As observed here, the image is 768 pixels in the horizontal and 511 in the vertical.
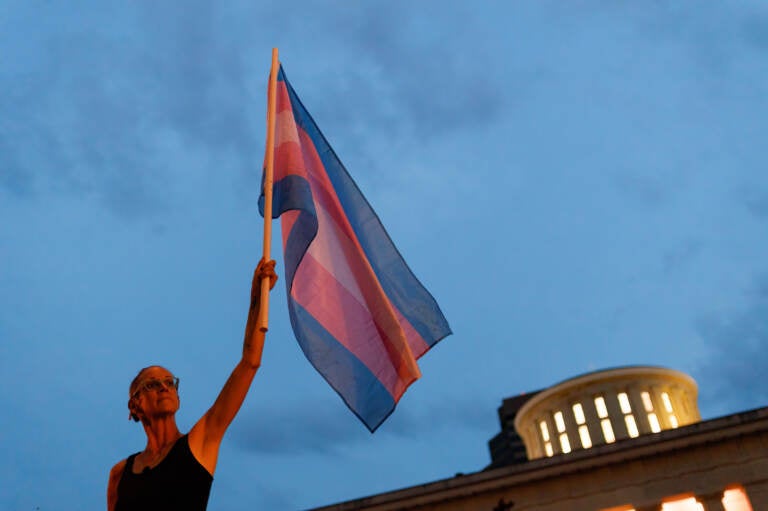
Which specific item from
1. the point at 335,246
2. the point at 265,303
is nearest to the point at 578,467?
the point at 335,246

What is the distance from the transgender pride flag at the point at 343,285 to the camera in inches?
244

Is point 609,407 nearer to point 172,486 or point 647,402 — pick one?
point 647,402

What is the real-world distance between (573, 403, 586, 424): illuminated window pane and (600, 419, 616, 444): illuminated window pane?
1241 millimetres

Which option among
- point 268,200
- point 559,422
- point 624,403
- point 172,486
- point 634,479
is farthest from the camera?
point 559,422

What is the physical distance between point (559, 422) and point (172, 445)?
4776 centimetres

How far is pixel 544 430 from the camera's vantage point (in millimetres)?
49938

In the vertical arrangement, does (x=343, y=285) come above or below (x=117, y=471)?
above

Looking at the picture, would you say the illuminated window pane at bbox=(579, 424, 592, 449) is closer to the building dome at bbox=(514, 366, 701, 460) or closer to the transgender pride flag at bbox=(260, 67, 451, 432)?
the building dome at bbox=(514, 366, 701, 460)

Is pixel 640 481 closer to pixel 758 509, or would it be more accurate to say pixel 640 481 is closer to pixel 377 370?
pixel 758 509

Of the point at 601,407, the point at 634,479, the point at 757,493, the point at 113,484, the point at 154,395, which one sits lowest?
the point at 113,484

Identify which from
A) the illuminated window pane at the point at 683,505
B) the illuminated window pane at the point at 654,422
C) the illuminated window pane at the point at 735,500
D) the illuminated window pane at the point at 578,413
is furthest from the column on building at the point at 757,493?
the illuminated window pane at the point at 578,413

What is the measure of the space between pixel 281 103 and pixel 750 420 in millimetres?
30240

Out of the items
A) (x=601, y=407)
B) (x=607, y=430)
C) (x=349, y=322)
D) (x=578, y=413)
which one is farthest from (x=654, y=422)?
(x=349, y=322)

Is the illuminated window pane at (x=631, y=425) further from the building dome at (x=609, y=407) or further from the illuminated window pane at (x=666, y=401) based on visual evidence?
the illuminated window pane at (x=666, y=401)
